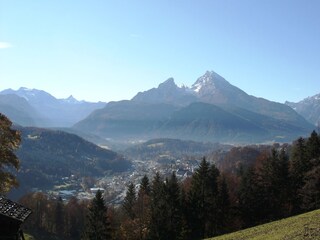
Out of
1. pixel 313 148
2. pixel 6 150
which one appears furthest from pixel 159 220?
pixel 6 150

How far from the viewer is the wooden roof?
1605 centimetres

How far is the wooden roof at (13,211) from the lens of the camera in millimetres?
16047

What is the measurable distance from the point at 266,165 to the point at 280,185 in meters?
5.81

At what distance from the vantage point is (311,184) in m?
66.5

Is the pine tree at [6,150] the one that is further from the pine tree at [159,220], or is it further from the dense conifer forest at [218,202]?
the pine tree at [159,220]

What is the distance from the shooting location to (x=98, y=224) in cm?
6638

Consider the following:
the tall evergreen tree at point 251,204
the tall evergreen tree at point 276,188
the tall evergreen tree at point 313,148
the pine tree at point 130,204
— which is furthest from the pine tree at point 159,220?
the tall evergreen tree at point 313,148

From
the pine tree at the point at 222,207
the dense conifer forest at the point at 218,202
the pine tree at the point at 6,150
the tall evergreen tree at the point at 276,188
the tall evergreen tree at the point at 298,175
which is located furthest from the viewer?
the tall evergreen tree at the point at 276,188

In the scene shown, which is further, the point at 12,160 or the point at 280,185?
the point at 280,185

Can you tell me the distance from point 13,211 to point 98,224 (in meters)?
51.5

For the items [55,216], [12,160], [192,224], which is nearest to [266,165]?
[192,224]

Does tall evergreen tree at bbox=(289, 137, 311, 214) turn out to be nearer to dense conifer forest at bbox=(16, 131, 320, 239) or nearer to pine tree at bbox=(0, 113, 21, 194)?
dense conifer forest at bbox=(16, 131, 320, 239)

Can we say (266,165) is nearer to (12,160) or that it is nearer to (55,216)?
(12,160)

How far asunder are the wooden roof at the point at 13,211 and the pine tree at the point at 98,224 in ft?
165
